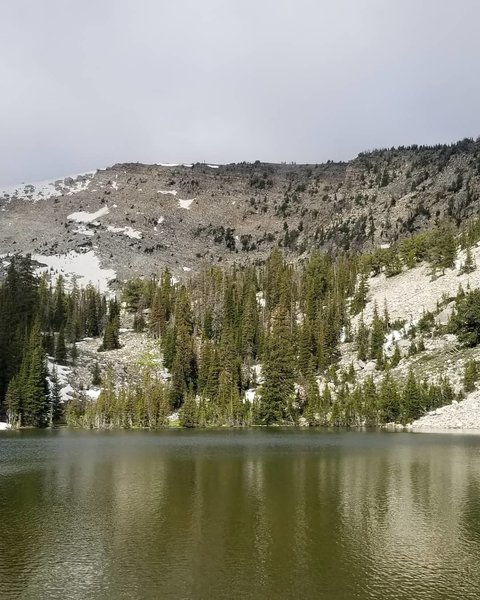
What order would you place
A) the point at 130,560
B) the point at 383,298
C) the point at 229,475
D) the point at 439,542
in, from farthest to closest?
the point at 383,298 → the point at 229,475 → the point at 439,542 → the point at 130,560

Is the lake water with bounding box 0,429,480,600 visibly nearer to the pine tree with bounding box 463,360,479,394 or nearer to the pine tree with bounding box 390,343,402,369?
the pine tree with bounding box 463,360,479,394

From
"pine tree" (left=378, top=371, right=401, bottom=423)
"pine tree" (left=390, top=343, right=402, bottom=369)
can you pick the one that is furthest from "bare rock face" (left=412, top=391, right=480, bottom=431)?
"pine tree" (left=390, top=343, right=402, bottom=369)

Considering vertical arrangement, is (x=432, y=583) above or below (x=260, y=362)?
below

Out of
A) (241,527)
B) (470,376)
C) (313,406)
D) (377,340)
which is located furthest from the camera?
(377,340)

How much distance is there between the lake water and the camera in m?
23.2

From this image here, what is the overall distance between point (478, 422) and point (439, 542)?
231 ft

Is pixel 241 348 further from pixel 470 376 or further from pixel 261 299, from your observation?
pixel 470 376

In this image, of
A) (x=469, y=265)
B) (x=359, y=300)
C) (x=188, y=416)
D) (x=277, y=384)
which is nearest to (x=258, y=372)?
(x=277, y=384)

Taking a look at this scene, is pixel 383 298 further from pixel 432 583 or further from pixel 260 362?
pixel 432 583

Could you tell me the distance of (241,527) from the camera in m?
31.7

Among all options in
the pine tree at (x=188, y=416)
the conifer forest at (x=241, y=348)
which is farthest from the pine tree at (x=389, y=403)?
the pine tree at (x=188, y=416)

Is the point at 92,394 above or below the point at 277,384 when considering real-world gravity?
below

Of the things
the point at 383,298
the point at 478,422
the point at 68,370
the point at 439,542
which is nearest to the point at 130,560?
the point at 439,542

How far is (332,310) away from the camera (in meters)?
146
